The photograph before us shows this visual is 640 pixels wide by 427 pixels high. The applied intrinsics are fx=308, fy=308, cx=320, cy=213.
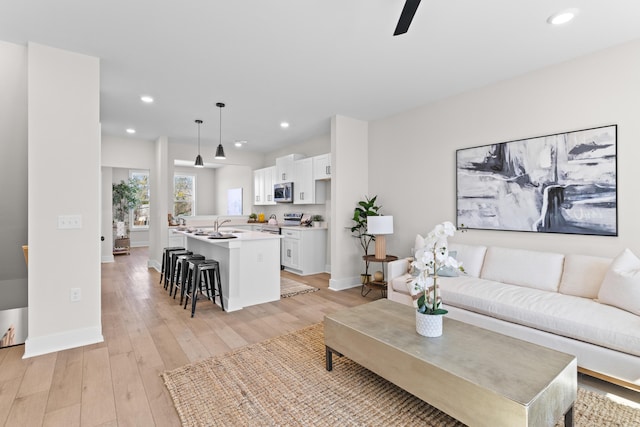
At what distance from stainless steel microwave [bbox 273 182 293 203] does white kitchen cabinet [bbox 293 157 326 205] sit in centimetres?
9

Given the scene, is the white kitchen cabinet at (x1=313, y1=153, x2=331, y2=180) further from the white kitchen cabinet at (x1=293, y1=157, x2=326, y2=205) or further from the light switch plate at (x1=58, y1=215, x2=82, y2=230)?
the light switch plate at (x1=58, y1=215, x2=82, y2=230)

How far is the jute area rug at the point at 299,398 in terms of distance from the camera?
1.80 meters

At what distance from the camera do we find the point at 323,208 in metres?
6.28

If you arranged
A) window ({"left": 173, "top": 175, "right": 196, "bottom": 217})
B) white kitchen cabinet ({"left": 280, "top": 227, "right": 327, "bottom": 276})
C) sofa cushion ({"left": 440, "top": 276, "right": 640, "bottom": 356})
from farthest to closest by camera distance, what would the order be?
1. window ({"left": 173, "top": 175, "right": 196, "bottom": 217})
2. white kitchen cabinet ({"left": 280, "top": 227, "right": 327, "bottom": 276})
3. sofa cushion ({"left": 440, "top": 276, "right": 640, "bottom": 356})

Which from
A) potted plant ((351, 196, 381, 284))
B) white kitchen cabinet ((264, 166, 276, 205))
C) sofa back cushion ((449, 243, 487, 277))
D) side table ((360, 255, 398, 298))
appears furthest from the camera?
white kitchen cabinet ((264, 166, 276, 205))

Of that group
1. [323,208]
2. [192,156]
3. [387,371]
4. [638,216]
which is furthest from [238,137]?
[638,216]

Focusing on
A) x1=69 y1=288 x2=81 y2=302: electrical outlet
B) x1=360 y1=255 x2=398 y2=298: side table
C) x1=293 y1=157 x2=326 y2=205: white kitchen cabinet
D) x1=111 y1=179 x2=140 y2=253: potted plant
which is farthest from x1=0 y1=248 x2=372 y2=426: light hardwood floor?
x1=111 y1=179 x2=140 y2=253: potted plant

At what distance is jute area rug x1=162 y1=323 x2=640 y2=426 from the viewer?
1.80 metres

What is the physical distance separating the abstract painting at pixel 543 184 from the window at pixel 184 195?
8838mm

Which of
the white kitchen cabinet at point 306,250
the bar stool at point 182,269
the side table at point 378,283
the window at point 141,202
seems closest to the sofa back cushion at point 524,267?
the side table at point 378,283

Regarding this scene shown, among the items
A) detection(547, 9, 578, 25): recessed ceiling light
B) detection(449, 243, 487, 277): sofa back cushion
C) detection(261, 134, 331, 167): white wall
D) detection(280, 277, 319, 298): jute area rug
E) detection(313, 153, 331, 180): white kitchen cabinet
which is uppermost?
detection(547, 9, 578, 25): recessed ceiling light

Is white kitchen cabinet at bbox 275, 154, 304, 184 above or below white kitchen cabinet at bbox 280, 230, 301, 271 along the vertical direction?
above

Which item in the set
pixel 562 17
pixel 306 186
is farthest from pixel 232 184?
pixel 562 17

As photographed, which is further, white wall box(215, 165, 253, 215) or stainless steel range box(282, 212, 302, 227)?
white wall box(215, 165, 253, 215)
